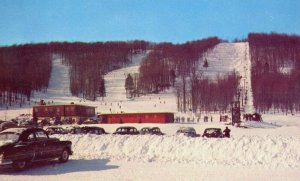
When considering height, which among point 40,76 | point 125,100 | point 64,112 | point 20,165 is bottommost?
point 20,165

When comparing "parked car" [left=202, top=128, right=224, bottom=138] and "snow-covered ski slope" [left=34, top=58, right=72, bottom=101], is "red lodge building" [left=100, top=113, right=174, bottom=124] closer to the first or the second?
"parked car" [left=202, top=128, right=224, bottom=138]

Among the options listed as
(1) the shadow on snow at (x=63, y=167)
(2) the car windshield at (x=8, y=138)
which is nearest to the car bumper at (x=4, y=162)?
(1) the shadow on snow at (x=63, y=167)

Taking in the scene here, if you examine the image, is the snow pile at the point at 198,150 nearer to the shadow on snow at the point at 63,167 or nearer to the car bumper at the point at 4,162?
the shadow on snow at the point at 63,167

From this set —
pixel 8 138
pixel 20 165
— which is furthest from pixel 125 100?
pixel 20 165

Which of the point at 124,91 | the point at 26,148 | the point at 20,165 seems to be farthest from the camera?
the point at 124,91

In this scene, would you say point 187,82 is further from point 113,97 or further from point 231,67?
point 231,67

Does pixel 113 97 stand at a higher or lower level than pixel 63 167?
higher

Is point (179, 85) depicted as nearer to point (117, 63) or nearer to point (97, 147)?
point (117, 63)

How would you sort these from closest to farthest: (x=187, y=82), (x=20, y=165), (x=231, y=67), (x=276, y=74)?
(x=20, y=165)
(x=276, y=74)
(x=187, y=82)
(x=231, y=67)
